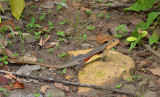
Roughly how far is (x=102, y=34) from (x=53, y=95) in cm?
309

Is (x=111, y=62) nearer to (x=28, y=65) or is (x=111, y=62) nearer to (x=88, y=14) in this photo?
(x=28, y=65)

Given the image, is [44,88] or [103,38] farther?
[103,38]

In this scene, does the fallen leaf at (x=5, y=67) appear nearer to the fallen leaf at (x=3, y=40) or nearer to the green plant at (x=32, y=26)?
the fallen leaf at (x=3, y=40)

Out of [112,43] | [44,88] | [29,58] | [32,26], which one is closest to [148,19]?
[112,43]

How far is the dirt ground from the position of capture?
4.03 meters

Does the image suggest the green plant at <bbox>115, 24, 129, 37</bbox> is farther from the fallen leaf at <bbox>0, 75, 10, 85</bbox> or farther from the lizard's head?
the fallen leaf at <bbox>0, 75, 10, 85</bbox>

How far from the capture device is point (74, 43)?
5.84m

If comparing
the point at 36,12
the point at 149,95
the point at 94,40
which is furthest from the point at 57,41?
the point at 149,95

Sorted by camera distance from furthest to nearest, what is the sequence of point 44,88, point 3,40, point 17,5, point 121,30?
point 121,30 < point 3,40 < point 44,88 < point 17,5

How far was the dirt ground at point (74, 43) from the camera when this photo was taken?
4031 mm

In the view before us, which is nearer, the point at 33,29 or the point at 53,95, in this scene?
the point at 53,95

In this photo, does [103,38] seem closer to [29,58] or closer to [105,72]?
[105,72]

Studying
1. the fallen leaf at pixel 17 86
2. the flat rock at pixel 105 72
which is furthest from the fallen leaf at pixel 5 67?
the flat rock at pixel 105 72

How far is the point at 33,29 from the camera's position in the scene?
20.1ft
